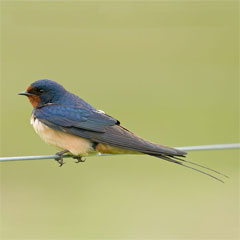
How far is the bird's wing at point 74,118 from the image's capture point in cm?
365

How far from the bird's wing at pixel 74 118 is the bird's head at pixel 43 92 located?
0.12m

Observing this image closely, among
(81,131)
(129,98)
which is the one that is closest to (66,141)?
(81,131)

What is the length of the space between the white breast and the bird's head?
21 cm

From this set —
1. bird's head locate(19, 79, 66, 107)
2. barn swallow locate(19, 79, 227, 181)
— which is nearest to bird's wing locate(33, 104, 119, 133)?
barn swallow locate(19, 79, 227, 181)

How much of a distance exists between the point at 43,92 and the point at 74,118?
325 mm

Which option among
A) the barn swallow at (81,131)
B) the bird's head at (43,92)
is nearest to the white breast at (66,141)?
the barn swallow at (81,131)

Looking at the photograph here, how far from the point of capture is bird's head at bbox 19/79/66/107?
3.89m

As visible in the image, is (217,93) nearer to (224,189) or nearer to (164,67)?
(164,67)

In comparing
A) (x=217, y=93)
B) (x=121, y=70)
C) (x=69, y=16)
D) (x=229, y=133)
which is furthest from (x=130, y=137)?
(x=69, y=16)

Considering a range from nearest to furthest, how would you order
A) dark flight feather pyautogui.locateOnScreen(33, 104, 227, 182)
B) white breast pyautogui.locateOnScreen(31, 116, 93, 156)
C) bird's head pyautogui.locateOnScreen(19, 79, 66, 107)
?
dark flight feather pyautogui.locateOnScreen(33, 104, 227, 182) < white breast pyautogui.locateOnScreen(31, 116, 93, 156) < bird's head pyautogui.locateOnScreen(19, 79, 66, 107)

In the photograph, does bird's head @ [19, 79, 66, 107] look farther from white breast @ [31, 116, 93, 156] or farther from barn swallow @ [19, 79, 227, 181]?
white breast @ [31, 116, 93, 156]

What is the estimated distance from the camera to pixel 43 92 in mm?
3896

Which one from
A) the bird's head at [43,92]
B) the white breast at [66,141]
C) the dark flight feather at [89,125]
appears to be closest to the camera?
the dark flight feather at [89,125]

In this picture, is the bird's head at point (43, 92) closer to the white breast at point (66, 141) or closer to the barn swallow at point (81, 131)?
the barn swallow at point (81, 131)
